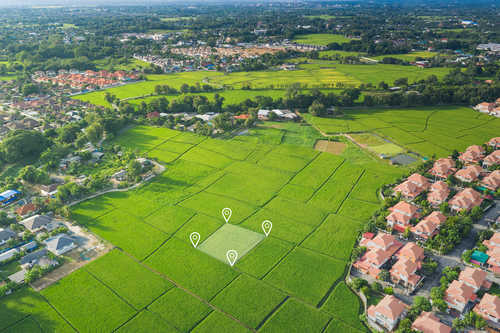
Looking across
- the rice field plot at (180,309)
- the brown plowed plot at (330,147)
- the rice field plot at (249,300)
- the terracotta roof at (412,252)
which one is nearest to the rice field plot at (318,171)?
the brown plowed plot at (330,147)

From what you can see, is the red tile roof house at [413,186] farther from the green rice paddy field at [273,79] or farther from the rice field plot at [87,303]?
the green rice paddy field at [273,79]

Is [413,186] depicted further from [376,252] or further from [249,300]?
[249,300]

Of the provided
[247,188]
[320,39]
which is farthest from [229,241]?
[320,39]

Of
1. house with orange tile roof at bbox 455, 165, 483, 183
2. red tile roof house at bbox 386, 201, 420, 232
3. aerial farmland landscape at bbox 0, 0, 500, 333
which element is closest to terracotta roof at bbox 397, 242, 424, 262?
aerial farmland landscape at bbox 0, 0, 500, 333

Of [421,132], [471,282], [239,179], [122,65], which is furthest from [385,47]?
[471,282]

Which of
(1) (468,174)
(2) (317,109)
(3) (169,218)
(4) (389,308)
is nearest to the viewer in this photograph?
(4) (389,308)

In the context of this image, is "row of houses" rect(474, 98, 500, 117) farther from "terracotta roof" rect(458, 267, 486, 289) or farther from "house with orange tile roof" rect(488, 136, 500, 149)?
"terracotta roof" rect(458, 267, 486, 289)
